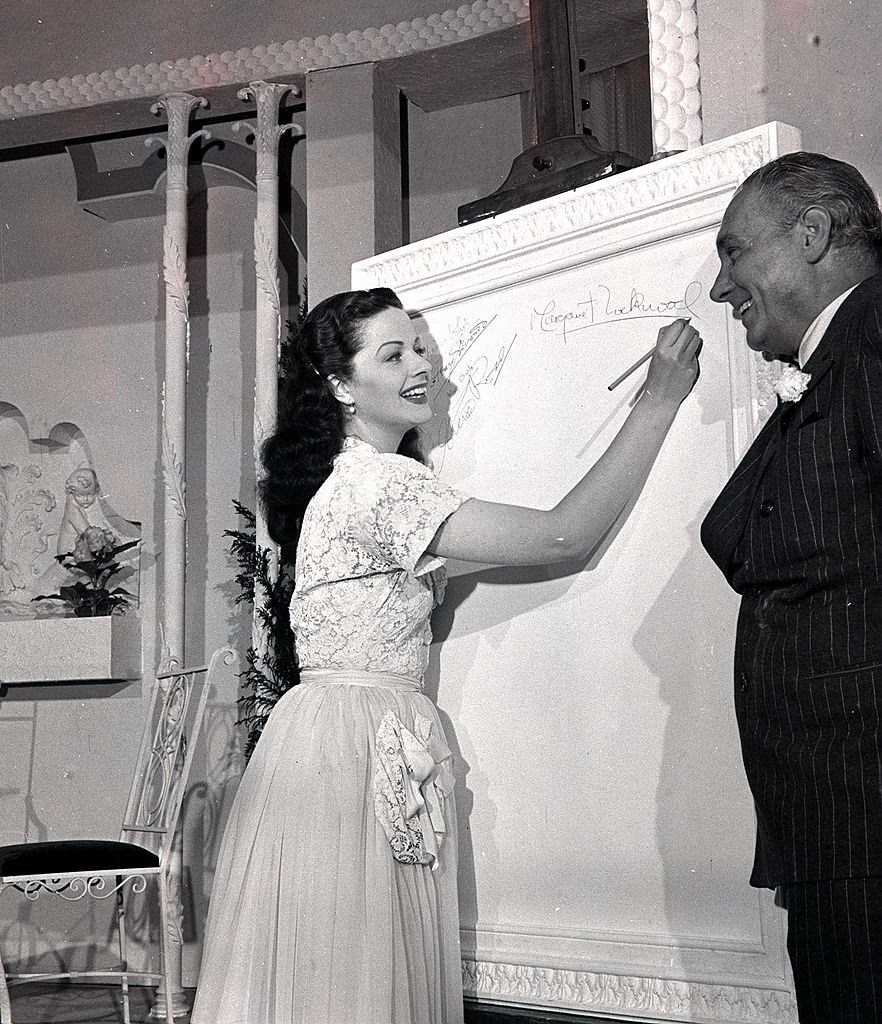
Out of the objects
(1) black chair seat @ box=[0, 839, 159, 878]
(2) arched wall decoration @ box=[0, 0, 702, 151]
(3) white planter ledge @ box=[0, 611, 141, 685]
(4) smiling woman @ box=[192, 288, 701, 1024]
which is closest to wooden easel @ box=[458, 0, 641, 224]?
(4) smiling woman @ box=[192, 288, 701, 1024]

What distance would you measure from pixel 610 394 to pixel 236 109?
3801 mm

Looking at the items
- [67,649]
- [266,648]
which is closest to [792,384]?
[266,648]

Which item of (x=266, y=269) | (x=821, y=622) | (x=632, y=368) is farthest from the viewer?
(x=266, y=269)

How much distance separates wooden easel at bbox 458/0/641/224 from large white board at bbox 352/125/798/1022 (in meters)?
0.08

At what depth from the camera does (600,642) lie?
1.98 m

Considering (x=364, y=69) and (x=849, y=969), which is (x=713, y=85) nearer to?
(x=849, y=969)

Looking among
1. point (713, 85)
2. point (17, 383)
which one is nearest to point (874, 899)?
point (713, 85)

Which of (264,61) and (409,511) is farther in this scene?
(264,61)

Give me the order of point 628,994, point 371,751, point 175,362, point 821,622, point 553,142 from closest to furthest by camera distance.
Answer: point 821,622, point 628,994, point 371,751, point 553,142, point 175,362

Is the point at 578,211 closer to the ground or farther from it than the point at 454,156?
closer to the ground

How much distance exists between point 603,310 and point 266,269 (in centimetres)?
319

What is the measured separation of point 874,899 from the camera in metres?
1.33
